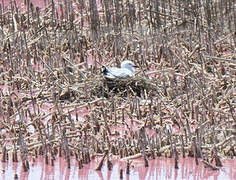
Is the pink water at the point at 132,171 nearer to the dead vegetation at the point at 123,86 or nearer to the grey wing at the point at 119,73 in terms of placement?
the dead vegetation at the point at 123,86

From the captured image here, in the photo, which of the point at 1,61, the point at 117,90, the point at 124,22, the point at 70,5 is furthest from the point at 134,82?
the point at 70,5

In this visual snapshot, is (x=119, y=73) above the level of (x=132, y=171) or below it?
above

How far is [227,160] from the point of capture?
800 cm

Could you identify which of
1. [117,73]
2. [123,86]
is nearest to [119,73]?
[117,73]

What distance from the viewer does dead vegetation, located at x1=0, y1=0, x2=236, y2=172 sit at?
830cm

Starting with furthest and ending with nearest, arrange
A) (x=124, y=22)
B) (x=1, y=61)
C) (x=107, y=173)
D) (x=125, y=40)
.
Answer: (x=124, y=22), (x=125, y=40), (x=1, y=61), (x=107, y=173)

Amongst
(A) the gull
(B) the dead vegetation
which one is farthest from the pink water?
(A) the gull

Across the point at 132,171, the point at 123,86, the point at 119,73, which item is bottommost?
the point at 132,171

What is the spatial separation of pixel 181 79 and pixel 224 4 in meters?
4.18

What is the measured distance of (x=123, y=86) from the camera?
10719 mm

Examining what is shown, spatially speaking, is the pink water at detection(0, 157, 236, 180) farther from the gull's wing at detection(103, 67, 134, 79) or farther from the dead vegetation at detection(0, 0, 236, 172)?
the gull's wing at detection(103, 67, 134, 79)

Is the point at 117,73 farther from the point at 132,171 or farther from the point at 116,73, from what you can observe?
the point at 132,171

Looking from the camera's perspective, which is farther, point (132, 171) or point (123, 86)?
point (123, 86)

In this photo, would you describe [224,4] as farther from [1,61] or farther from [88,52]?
[1,61]
